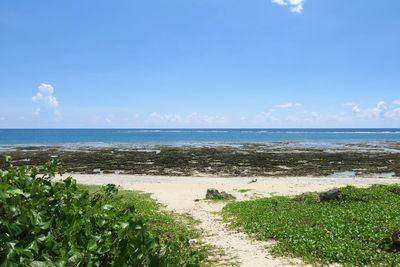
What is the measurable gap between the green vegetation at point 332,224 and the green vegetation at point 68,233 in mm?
9127

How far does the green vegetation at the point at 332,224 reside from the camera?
11077mm

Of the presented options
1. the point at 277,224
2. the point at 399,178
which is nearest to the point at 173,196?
the point at 277,224

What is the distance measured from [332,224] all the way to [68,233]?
512 inches

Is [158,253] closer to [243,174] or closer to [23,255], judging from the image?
[23,255]

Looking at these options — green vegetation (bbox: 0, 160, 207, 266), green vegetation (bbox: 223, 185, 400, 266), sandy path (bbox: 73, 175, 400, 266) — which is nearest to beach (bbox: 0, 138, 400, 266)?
sandy path (bbox: 73, 175, 400, 266)

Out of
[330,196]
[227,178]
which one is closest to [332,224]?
[330,196]

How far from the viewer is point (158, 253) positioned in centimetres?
251

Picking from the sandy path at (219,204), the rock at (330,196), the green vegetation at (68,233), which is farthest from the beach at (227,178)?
the green vegetation at (68,233)

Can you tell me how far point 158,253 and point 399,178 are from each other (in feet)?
127

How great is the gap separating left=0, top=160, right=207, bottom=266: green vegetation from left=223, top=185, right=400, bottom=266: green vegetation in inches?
359

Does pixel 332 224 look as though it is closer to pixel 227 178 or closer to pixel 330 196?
pixel 330 196

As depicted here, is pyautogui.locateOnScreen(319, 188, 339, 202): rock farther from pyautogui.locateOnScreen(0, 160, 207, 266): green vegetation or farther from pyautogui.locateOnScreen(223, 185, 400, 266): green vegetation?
pyautogui.locateOnScreen(0, 160, 207, 266): green vegetation

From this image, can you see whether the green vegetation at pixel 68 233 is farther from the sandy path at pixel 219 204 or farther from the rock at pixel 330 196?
the rock at pixel 330 196

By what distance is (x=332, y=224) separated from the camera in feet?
46.0
